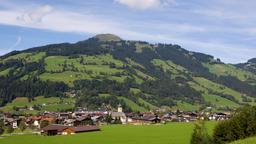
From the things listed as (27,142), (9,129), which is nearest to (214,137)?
(27,142)

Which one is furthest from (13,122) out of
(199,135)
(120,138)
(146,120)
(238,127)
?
(238,127)

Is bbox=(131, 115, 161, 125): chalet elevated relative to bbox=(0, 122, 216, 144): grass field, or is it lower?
lower

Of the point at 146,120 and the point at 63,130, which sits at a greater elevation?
the point at 63,130

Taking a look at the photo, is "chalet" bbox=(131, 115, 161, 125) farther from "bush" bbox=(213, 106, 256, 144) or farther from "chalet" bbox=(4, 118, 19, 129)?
"bush" bbox=(213, 106, 256, 144)

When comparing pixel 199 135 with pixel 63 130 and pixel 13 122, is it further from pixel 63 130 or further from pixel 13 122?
pixel 13 122

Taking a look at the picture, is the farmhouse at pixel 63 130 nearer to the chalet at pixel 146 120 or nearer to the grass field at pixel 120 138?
the grass field at pixel 120 138

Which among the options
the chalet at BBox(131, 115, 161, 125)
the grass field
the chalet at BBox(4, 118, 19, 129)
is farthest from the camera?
the chalet at BBox(131, 115, 161, 125)

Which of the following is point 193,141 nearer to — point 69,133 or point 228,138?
point 228,138

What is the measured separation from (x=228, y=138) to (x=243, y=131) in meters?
2.35

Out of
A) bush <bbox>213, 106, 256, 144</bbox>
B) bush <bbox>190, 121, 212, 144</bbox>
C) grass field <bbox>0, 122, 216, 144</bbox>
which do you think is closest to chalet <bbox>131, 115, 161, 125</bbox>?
grass field <bbox>0, 122, 216, 144</bbox>

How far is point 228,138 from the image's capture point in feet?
220

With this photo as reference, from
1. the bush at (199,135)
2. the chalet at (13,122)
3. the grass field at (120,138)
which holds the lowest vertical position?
the chalet at (13,122)

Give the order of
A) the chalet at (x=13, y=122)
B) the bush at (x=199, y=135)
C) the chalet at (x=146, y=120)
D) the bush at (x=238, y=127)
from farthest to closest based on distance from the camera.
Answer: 1. the chalet at (x=146, y=120)
2. the chalet at (x=13, y=122)
3. the bush at (x=238, y=127)
4. the bush at (x=199, y=135)

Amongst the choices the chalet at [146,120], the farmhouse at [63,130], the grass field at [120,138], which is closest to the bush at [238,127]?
the grass field at [120,138]
